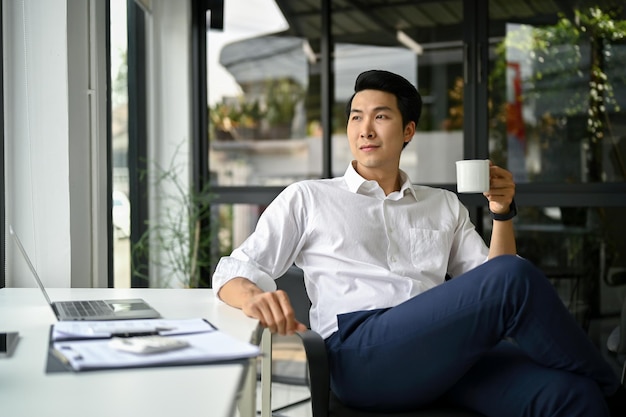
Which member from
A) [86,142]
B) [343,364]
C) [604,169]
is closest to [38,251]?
[86,142]

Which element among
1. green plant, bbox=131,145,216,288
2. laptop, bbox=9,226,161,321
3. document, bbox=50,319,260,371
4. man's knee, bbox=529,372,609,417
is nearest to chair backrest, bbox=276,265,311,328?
laptop, bbox=9,226,161,321

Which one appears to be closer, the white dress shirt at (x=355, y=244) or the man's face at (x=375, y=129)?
the white dress shirt at (x=355, y=244)

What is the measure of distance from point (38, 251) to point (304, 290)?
2.87 ft

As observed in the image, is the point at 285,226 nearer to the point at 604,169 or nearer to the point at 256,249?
the point at 256,249

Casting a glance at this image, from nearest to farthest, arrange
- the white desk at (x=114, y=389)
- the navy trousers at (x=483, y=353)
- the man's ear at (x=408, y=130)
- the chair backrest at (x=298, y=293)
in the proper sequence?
the white desk at (x=114, y=389) → the navy trousers at (x=483, y=353) → the man's ear at (x=408, y=130) → the chair backrest at (x=298, y=293)

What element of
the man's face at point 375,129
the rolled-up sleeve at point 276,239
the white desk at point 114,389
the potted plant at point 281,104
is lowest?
the white desk at point 114,389

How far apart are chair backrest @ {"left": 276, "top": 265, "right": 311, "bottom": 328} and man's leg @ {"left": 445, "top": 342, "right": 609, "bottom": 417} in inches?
28.5

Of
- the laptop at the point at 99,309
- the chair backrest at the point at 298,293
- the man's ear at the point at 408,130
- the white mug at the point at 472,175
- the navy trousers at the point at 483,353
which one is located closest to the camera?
the laptop at the point at 99,309

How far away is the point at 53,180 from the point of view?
2.53 m

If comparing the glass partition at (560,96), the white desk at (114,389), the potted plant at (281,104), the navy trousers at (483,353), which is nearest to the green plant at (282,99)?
the potted plant at (281,104)

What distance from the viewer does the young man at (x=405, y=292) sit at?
65.6 inches

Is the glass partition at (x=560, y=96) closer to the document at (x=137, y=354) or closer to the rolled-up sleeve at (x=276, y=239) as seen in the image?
the rolled-up sleeve at (x=276, y=239)

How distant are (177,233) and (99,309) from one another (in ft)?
7.76

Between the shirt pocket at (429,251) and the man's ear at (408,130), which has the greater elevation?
the man's ear at (408,130)
